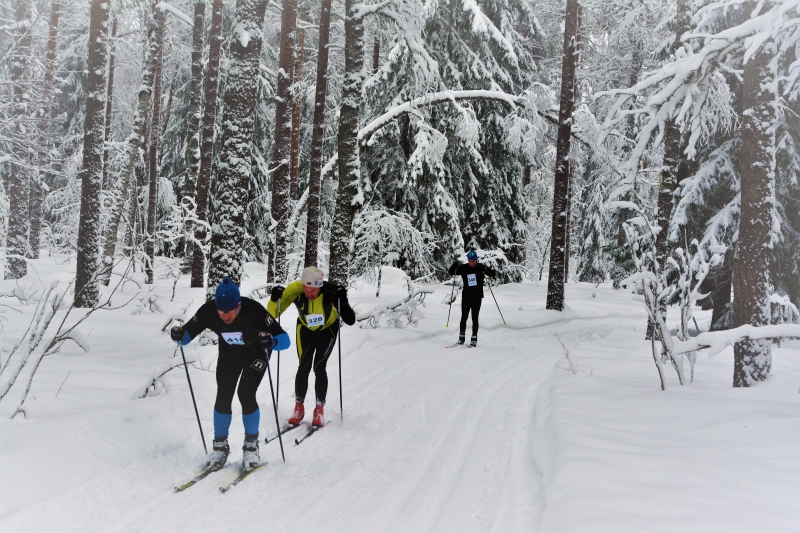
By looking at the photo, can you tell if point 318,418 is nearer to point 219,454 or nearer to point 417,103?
point 219,454

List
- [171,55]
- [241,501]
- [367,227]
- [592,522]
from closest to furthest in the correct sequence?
[592,522] → [241,501] → [367,227] → [171,55]

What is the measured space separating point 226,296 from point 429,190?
14.6 metres

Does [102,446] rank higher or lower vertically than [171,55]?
lower

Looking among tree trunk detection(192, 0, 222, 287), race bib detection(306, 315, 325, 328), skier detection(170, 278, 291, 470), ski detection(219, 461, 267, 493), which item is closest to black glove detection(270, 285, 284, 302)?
race bib detection(306, 315, 325, 328)

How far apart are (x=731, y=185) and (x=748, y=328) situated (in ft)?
26.5

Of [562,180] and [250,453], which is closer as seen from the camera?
[250,453]

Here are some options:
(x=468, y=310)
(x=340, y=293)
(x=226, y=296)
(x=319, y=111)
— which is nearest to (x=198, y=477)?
(x=226, y=296)

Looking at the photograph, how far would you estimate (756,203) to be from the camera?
20.0 feet

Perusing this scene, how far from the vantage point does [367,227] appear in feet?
54.7

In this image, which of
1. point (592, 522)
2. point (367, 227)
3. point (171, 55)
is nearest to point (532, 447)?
point (592, 522)

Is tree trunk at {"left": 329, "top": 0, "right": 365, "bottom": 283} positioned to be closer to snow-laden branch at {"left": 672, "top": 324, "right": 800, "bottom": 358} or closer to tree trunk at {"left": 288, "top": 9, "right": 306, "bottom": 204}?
tree trunk at {"left": 288, "top": 9, "right": 306, "bottom": 204}

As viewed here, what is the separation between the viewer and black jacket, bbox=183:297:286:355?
527cm

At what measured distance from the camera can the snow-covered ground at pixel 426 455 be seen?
12.8 feet

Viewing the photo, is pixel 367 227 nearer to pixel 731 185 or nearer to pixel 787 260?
pixel 731 185
